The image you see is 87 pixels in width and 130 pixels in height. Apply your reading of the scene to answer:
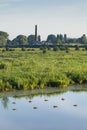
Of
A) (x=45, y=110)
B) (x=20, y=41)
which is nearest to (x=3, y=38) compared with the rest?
(x=20, y=41)

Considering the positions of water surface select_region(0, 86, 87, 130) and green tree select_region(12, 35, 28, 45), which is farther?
green tree select_region(12, 35, 28, 45)

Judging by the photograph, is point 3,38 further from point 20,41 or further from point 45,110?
point 45,110

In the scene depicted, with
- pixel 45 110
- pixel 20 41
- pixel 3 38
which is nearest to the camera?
pixel 45 110

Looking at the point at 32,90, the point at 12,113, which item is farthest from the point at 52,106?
the point at 32,90

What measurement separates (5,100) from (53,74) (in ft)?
23.9

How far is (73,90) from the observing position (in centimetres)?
2795

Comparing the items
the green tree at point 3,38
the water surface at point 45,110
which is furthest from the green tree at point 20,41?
the water surface at point 45,110

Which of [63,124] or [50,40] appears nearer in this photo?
[63,124]

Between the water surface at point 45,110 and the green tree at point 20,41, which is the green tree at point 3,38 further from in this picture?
the water surface at point 45,110

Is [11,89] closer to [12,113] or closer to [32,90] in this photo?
[32,90]

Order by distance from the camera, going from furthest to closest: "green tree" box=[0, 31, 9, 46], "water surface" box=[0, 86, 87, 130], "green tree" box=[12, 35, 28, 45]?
"green tree" box=[12, 35, 28, 45] < "green tree" box=[0, 31, 9, 46] < "water surface" box=[0, 86, 87, 130]

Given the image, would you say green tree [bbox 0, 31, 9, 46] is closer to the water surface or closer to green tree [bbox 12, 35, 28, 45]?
green tree [bbox 12, 35, 28, 45]

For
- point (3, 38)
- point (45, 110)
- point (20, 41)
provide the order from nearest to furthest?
point (45, 110)
point (3, 38)
point (20, 41)

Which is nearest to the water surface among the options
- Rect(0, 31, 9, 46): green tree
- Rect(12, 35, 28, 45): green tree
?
Rect(0, 31, 9, 46): green tree
